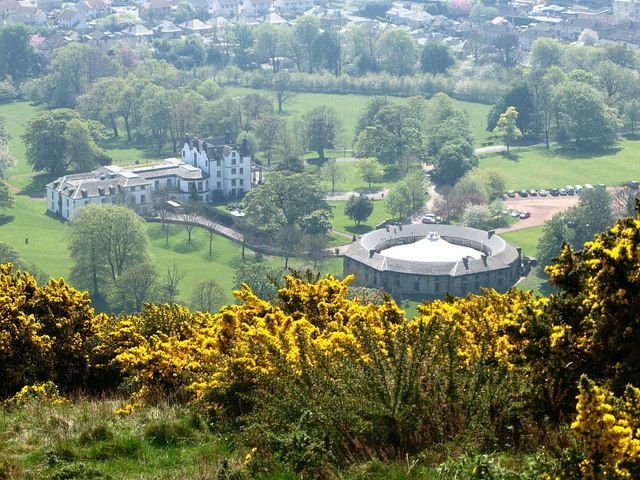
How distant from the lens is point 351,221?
87.3 m

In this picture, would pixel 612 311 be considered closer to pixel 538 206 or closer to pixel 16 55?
pixel 538 206

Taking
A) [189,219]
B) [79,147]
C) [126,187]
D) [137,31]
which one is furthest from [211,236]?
[137,31]

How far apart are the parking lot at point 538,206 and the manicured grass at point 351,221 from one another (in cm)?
938

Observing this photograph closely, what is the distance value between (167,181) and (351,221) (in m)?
16.3

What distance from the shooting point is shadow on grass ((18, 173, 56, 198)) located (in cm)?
9453

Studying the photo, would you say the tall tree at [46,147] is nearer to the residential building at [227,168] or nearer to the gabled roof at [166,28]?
the residential building at [227,168]

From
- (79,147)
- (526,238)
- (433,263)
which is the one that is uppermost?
(79,147)

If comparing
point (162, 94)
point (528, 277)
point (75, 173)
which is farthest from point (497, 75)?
point (528, 277)

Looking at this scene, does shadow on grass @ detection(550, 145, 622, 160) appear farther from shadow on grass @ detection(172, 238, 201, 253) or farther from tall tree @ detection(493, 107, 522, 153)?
shadow on grass @ detection(172, 238, 201, 253)

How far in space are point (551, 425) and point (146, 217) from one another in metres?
73.6

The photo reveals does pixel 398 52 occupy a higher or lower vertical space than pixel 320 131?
higher

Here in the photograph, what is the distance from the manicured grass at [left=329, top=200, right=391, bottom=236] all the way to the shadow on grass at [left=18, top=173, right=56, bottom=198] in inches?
937

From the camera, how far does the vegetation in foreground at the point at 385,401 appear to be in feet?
48.2

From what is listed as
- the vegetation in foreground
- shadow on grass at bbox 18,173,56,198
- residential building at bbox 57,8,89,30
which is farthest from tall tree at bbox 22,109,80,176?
the vegetation in foreground
